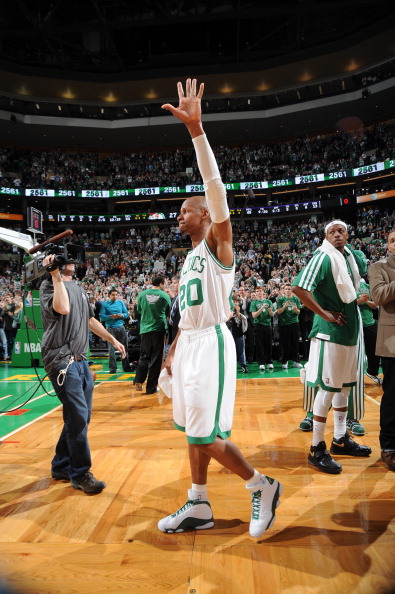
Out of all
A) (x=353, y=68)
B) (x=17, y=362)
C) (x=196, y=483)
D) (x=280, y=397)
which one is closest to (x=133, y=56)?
(x=353, y=68)

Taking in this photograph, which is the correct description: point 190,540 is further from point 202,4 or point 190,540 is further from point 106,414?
point 202,4

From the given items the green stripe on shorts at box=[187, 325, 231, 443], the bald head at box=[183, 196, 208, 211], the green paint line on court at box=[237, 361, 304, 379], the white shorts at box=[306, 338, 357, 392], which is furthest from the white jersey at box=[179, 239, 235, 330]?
the green paint line on court at box=[237, 361, 304, 379]

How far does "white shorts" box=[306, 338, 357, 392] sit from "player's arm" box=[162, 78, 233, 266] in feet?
5.19

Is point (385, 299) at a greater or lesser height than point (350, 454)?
greater

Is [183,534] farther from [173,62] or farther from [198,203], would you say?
[173,62]

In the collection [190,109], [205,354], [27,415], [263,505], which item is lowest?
[27,415]

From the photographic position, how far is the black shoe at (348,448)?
11.4ft

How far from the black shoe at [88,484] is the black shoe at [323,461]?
1.68 m

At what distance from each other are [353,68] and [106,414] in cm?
3036

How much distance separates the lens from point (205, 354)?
2.19 m

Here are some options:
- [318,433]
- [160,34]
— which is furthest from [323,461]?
[160,34]

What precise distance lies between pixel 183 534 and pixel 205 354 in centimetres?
108

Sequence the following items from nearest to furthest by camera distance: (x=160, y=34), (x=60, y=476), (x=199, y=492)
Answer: (x=199, y=492) < (x=60, y=476) < (x=160, y=34)

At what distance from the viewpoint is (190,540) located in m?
2.23
